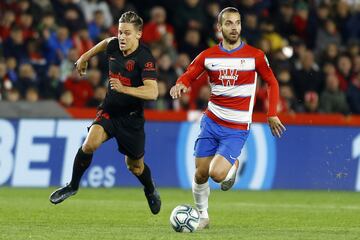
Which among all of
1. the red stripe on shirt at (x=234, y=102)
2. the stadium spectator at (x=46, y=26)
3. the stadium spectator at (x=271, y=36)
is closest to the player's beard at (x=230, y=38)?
the red stripe on shirt at (x=234, y=102)

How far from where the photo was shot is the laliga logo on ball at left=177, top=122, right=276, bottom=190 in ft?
58.3

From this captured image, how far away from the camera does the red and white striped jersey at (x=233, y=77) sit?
1108 centimetres

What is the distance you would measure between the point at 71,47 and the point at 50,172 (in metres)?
2.86

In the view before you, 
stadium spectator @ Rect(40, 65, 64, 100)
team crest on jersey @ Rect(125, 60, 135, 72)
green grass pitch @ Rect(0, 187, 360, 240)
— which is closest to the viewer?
green grass pitch @ Rect(0, 187, 360, 240)

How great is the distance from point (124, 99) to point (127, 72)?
298 mm

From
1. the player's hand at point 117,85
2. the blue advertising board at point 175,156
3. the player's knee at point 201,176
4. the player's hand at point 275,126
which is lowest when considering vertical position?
the blue advertising board at point 175,156

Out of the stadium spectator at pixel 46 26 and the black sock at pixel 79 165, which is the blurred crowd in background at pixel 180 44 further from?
the black sock at pixel 79 165

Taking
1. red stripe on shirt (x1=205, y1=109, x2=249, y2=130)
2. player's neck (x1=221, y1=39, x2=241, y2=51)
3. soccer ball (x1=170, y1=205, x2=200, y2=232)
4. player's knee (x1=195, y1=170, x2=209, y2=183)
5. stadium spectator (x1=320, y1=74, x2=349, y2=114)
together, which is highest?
player's neck (x1=221, y1=39, x2=241, y2=51)

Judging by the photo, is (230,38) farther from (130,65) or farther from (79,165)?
(79,165)

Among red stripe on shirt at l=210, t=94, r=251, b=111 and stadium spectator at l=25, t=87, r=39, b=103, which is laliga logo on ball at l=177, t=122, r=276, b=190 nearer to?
stadium spectator at l=25, t=87, r=39, b=103

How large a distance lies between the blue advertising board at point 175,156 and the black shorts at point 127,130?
547 cm

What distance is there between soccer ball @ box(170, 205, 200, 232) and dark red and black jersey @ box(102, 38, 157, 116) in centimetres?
148

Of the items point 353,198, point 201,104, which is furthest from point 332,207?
point 201,104

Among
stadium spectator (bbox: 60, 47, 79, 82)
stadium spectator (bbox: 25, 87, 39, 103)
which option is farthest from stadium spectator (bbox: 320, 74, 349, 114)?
stadium spectator (bbox: 25, 87, 39, 103)
